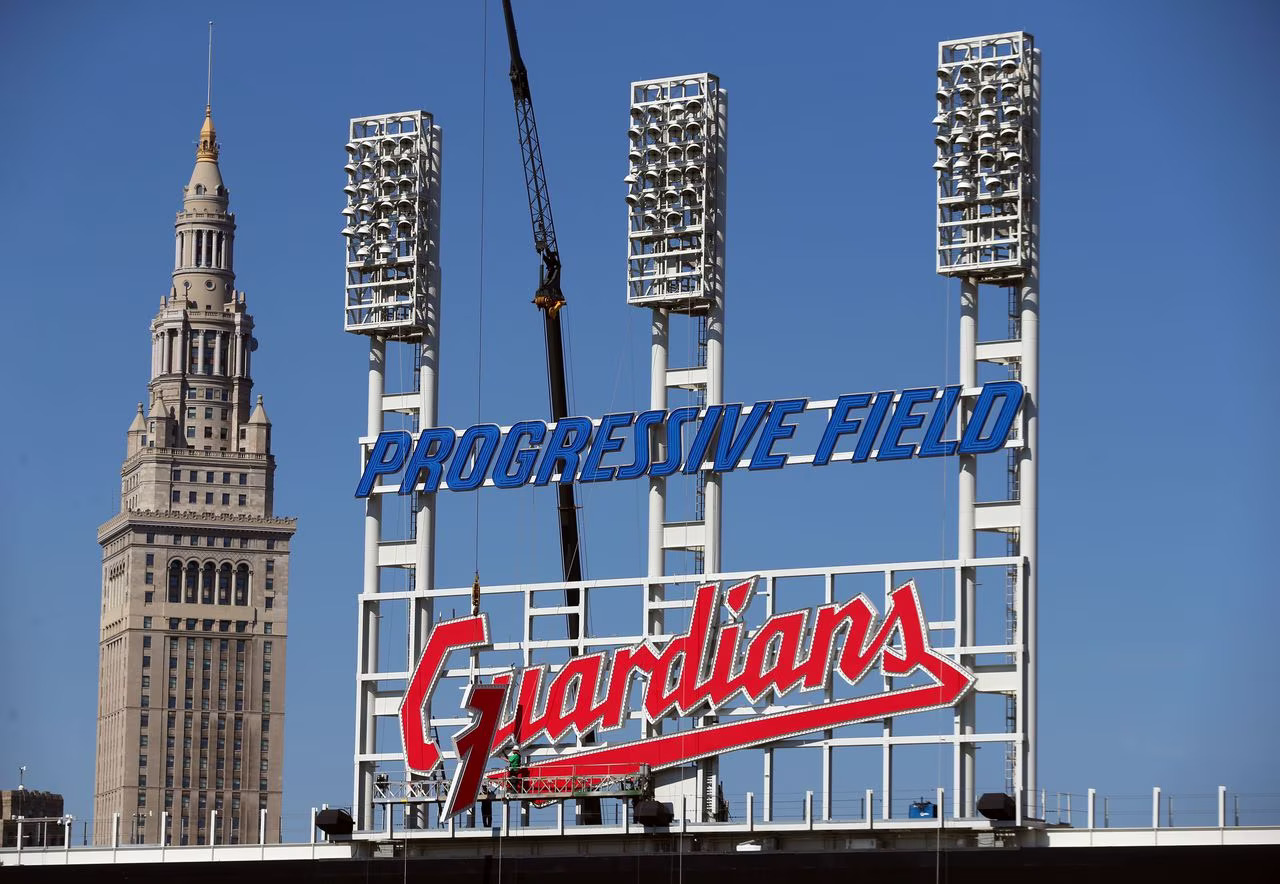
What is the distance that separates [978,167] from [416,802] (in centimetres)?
3331

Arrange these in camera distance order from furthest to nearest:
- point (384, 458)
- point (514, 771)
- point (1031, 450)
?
point (384, 458) < point (514, 771) < point (1031, 450)

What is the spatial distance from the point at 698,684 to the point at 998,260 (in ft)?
64.2

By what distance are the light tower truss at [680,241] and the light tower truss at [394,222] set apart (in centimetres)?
1054

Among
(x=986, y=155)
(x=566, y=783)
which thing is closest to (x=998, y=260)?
(x=986, y=155)

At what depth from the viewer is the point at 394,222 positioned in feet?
374

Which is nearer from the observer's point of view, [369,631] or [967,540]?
[967,540]

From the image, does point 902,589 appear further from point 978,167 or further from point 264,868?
point 264,868

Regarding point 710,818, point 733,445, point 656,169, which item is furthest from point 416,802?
point 656,169

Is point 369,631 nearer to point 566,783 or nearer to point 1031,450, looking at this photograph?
point 566,783

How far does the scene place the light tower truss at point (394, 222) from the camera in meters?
113

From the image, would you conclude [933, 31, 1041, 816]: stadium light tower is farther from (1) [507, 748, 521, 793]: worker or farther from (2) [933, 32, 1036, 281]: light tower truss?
(1) [507, 748, 521, 793]: worker

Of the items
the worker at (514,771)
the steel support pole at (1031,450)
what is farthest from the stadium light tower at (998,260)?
the worker at (514,771)

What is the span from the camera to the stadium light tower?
95.8 m

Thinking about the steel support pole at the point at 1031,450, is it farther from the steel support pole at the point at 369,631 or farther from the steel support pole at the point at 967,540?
the steel support pole at the point at 369,631
